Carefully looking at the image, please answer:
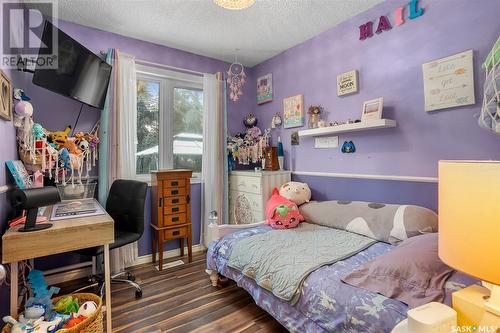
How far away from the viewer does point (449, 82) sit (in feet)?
6.17

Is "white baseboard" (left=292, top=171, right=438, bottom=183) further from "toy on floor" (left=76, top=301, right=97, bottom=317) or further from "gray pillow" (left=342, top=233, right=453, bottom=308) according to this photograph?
"toy on floor" (left=76, top=301, right=97, bottom=317)

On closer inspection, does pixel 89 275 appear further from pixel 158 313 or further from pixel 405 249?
pixel 405 249

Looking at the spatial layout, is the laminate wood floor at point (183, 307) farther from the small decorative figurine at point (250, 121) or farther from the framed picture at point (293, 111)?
the small decorative figurine at point (250, 121)

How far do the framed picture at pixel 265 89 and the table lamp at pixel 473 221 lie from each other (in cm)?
293

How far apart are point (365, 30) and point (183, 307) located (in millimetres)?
2926

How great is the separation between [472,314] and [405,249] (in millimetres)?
674

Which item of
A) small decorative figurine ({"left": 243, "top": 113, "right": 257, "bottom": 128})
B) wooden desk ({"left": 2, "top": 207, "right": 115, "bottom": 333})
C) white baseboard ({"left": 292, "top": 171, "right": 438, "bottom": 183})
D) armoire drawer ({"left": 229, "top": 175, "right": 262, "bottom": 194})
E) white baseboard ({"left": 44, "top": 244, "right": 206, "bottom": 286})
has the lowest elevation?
white baseboard ({"left": 44, "top": 244, "right": 206, "bottom": 286})

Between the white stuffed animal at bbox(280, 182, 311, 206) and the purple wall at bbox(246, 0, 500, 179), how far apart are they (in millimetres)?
308

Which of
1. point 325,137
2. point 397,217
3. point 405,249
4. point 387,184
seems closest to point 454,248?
point 405,249

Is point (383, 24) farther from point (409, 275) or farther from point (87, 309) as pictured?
point (87, 309)

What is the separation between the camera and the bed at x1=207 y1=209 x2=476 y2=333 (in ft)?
3.85

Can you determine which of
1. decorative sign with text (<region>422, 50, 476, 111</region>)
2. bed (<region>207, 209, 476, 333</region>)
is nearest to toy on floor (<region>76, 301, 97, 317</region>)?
bed (<region>207, 209, 476, 333</region>)

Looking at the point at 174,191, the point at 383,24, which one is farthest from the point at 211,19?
the point at 174,191

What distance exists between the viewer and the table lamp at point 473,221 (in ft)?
2.00
